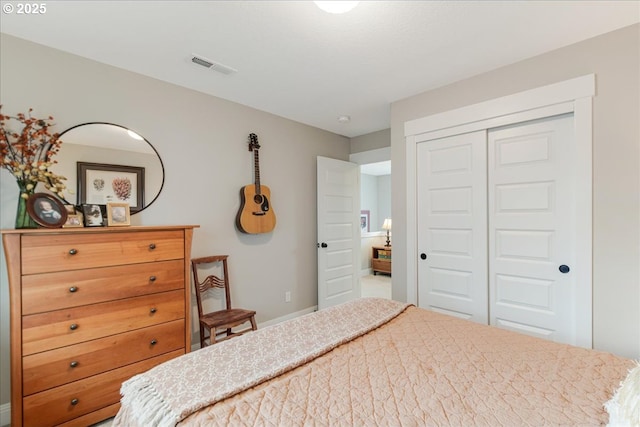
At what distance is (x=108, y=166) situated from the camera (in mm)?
2240

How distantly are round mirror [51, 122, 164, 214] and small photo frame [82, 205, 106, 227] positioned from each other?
172 millimetres

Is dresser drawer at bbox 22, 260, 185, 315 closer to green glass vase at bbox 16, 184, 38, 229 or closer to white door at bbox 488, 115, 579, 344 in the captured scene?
green glass vase at bbox 16, 184, 38, 229

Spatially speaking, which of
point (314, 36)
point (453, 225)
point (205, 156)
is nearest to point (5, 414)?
point (205, 156)

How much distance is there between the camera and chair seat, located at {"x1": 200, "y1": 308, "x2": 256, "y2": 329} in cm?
245

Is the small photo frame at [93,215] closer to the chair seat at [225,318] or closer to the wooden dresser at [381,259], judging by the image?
the chair seat at [225,318]

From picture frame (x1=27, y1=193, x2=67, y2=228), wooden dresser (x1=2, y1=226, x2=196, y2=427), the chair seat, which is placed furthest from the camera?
the chair seat

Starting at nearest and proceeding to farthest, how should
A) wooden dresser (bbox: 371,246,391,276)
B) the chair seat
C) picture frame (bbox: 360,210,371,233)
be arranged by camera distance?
the chair seat, wooden dresser (bbox: 371,246,391,276), picture frame (bbox: 360,210,371,233)

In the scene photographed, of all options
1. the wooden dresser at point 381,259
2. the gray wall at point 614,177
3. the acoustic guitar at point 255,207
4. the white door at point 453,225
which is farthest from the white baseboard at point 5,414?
the wooden dresser at point 381,259

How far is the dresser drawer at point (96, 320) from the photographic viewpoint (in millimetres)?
1610

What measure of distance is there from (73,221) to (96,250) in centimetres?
30

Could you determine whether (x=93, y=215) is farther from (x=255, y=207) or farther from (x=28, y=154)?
(x=255, y=207)

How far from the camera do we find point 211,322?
2455 mm

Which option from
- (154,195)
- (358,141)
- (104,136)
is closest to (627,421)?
(154,195)

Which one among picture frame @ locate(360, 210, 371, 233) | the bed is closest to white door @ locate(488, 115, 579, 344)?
the bed
